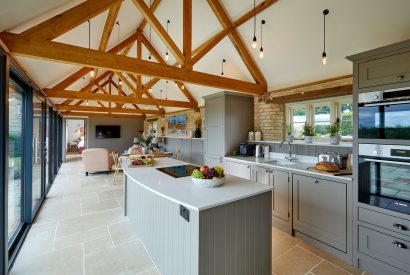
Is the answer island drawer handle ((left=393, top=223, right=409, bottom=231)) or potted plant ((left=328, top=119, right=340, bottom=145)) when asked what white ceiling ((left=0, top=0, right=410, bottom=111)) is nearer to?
potted plant ((left=328, top=119, right=340, bottom=145))

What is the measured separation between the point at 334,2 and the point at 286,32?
0.77 meters

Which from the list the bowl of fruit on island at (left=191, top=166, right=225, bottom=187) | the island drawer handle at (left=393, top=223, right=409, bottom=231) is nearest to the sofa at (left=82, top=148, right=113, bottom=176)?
the bowl of fruit on island at (left=191, top=166, right=225, bottom=187)

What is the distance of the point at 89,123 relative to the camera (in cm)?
1082

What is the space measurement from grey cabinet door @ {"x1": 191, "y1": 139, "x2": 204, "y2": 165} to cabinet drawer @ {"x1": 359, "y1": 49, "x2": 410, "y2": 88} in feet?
16.5

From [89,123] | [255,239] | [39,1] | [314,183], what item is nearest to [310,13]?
[314,183]

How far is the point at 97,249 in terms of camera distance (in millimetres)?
2459

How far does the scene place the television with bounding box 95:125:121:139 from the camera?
431 inches

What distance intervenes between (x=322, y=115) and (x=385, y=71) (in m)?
2.21

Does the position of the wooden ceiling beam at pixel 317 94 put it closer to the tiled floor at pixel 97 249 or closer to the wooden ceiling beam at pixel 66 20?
the tiled floor at pixel 97 249

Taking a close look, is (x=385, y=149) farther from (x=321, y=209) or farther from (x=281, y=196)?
(x=281, y=196)

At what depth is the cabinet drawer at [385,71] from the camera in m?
1.79

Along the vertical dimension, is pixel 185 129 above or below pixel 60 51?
below

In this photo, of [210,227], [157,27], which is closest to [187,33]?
[157,27]

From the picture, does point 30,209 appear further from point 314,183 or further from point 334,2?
point 334,2
